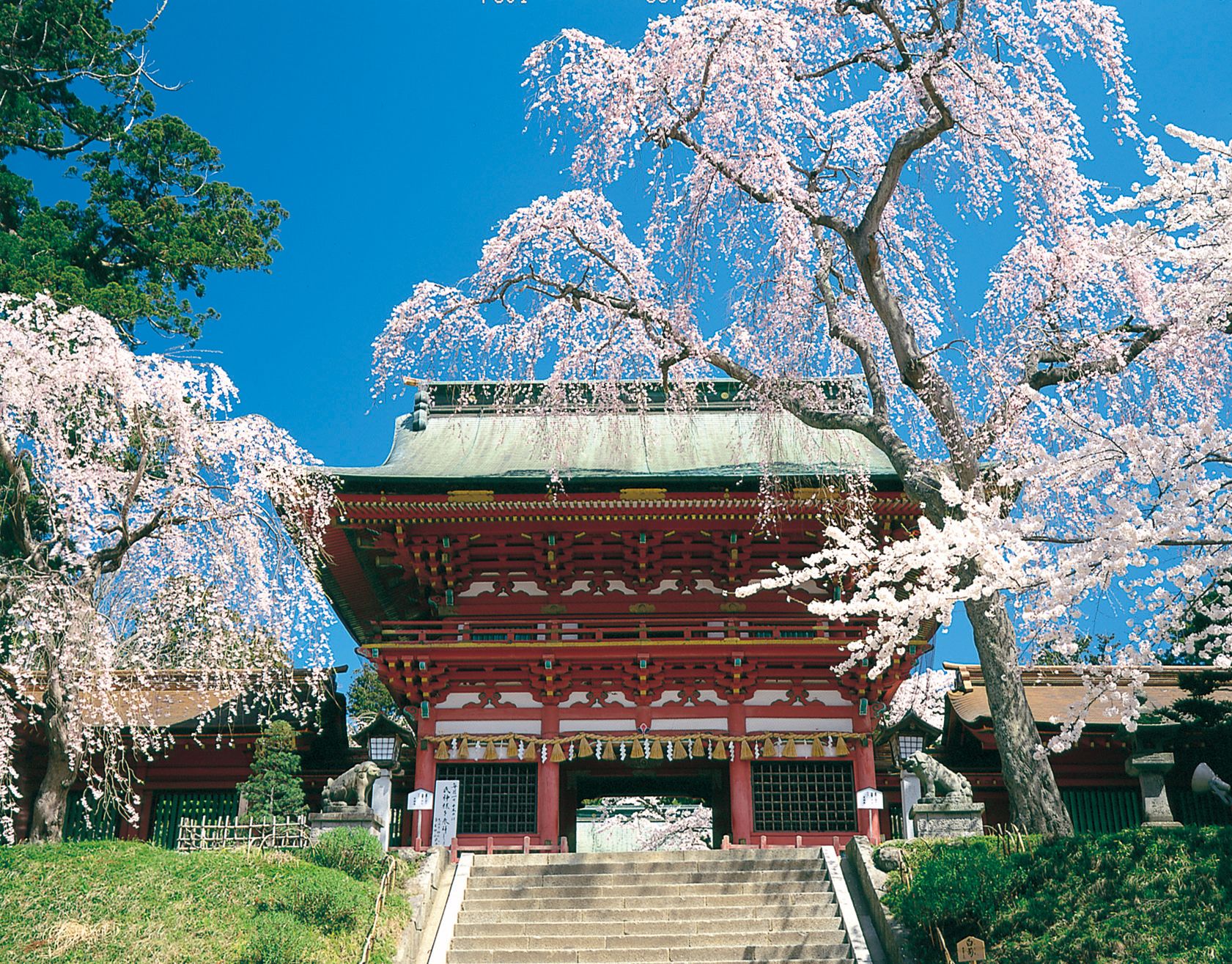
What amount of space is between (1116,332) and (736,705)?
7.27m

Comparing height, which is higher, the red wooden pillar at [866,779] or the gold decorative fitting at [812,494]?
the gold decorative fitting at [812,494]

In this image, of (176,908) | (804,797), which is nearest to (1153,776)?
(804,797)

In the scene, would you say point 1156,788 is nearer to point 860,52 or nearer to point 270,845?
point 860,52

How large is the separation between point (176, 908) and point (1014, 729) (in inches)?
309

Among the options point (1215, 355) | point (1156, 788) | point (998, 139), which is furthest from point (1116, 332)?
point (1156, 788)

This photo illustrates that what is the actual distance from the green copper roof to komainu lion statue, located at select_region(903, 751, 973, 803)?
11.9 ft

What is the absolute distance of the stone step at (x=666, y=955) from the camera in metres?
10.9

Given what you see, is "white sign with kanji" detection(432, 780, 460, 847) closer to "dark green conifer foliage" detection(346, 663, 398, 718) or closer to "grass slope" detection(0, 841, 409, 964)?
"grass slope" detection(0, 841, 409, 964)

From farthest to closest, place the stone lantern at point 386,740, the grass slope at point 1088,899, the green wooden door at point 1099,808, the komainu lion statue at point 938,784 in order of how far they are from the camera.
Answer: the stone lantern at point 386,740, the green wooden door at point 1099,808, the komainu lion statue at point 938,784, the grass slope at point 1088,899

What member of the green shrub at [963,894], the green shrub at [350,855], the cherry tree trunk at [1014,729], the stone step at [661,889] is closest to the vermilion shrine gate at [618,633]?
the stone step at [661,889]

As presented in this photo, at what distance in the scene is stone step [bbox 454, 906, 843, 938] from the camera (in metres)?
11.4

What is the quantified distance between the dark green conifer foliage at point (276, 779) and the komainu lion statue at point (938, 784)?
827 centimetres

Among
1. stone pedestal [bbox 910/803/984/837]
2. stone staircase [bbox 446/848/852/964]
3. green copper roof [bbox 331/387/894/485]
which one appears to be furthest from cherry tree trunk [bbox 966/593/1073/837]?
green copper roof [bbox 331/387/894/485]

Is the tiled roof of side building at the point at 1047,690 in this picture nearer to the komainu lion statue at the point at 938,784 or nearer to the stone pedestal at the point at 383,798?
the komainu lion statue at the point at 938,784
